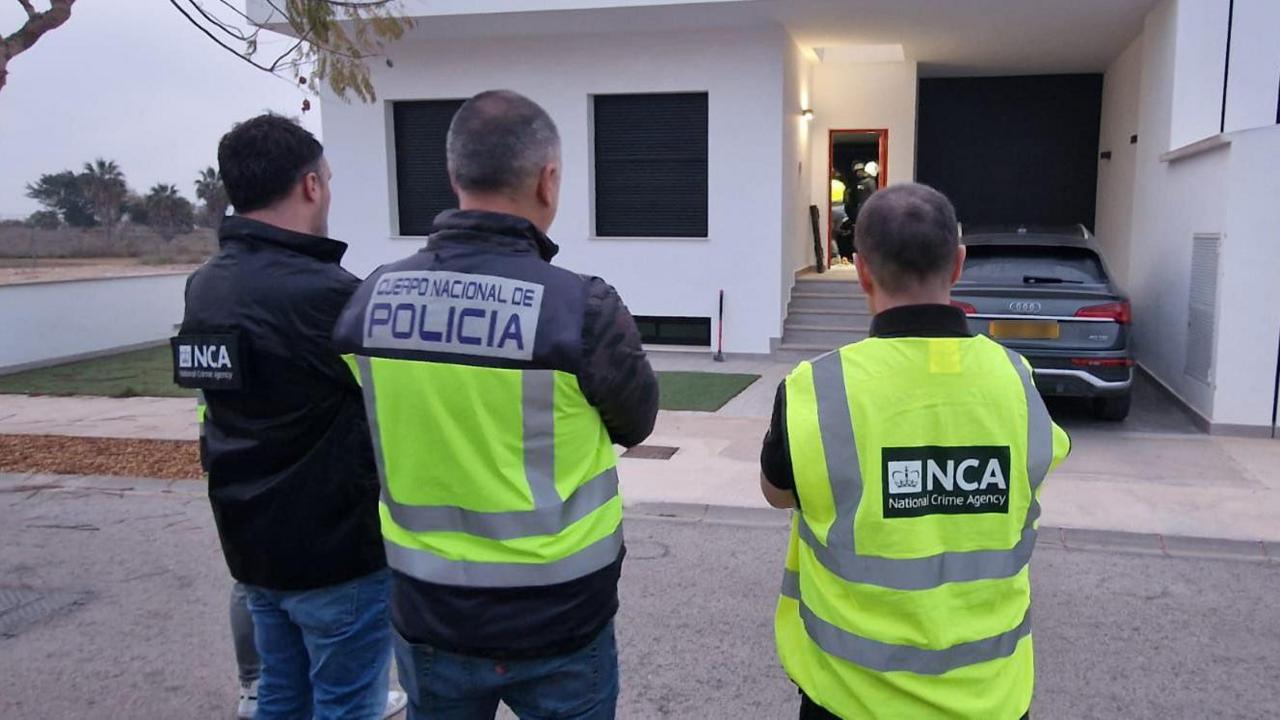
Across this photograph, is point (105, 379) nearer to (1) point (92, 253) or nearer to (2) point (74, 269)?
(2) point (74, 269)

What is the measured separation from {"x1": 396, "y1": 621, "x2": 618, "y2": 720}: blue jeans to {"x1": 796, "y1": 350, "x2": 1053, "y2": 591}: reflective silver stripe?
20.9 inches

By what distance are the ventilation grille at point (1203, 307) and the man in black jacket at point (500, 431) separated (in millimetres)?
7926

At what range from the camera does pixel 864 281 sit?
2.02 m

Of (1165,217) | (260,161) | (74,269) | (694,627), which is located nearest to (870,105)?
(1165,217)

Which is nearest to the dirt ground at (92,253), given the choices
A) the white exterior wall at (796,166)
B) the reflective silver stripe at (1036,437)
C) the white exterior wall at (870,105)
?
the white exterior wall at (796,166)

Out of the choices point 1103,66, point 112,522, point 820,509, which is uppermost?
point 1103,66

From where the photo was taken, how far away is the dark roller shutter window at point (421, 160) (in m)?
13.7

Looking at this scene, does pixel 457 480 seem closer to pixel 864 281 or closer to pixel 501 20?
pixel 864 281

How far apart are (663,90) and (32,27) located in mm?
7357

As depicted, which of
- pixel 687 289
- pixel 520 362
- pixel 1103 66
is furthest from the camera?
pixel 1103 66

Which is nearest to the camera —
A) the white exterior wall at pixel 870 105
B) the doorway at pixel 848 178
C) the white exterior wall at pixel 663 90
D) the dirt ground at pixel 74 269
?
the white exterior wall at pixel 663 90

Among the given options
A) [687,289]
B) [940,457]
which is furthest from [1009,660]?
[687,289]

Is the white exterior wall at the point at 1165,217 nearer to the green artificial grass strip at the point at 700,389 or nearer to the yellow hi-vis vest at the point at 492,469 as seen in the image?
the green artificial grass strip at the point at 700,389

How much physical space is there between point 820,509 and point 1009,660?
49 cm
